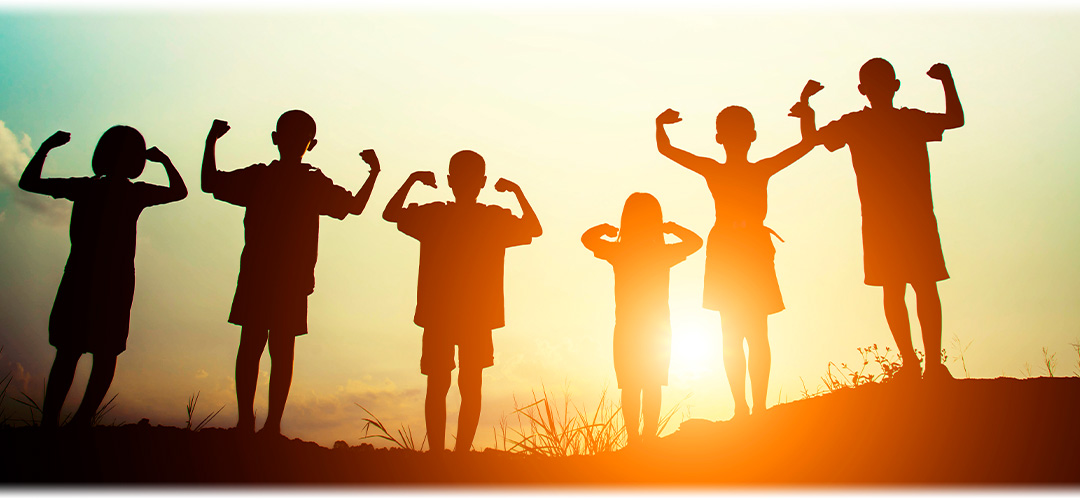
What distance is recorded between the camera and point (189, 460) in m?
4.82

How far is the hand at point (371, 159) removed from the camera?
5.58 m

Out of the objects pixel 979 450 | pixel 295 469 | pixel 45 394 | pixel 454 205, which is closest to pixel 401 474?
pixel 295 469

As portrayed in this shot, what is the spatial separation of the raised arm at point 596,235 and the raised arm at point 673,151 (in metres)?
0.83

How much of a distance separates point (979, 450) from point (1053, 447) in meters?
0.48

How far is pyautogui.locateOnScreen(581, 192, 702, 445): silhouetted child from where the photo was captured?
6121 millimetres

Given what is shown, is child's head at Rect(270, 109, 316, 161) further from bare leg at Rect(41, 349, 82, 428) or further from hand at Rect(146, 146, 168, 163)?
bare leg at Rect(41, 349, 82, 428)

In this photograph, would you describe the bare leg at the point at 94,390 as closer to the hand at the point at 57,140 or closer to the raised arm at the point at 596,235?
the hand at the point at 57,140

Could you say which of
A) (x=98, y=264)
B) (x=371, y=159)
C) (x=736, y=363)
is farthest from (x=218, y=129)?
(x=736, y=363)

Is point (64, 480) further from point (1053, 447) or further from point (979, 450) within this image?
point (1053, 447)

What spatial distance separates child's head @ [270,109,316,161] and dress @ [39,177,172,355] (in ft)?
3.51

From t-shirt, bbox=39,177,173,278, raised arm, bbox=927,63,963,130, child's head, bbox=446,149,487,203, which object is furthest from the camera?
raised arm, bbox=927,63,963,130

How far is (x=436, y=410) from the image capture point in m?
5.23

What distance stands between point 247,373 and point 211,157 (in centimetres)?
158

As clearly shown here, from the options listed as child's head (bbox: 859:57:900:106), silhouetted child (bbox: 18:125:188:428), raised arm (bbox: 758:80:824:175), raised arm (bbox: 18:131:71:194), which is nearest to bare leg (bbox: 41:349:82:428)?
silhouetted child (bbox: 18:125:188:428)
